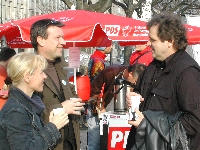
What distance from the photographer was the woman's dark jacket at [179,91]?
3.29m

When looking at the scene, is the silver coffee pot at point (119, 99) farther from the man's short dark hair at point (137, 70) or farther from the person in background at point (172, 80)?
the person in background at point (172, 80)

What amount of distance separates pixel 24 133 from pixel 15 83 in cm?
45

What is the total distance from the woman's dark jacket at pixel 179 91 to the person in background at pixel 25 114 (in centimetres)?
72

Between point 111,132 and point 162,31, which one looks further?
point 111,132

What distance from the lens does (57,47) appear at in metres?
4.40

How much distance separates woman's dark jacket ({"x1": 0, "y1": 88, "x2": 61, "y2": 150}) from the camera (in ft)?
9.97

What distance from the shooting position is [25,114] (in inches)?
123

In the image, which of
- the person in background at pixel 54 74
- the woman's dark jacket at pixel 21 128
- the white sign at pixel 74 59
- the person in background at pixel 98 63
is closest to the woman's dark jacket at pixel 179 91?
the woman's dark jacket at pixel 21 128

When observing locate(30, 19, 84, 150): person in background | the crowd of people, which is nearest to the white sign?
locate(30, 19, 84, 150): person in background

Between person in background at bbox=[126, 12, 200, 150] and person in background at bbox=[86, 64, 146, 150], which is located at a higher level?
person in background at bbox=[126, 12, 200, 150]

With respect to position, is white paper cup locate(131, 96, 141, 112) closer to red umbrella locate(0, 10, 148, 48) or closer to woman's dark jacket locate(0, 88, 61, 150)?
woman's dark jacket locate(0, 88, 61, 150)

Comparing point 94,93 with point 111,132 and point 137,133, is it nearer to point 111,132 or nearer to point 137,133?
point 111,132

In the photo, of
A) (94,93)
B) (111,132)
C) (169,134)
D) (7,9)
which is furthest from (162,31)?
(7,9)

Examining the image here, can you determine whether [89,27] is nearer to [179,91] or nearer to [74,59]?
[74,59]
